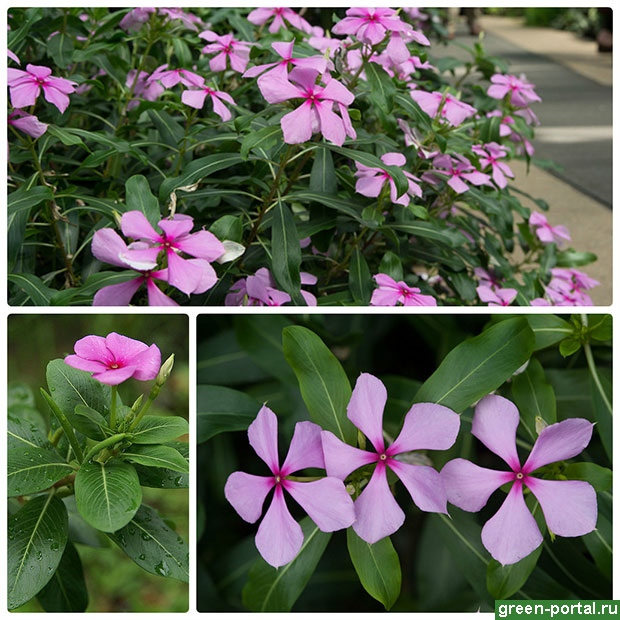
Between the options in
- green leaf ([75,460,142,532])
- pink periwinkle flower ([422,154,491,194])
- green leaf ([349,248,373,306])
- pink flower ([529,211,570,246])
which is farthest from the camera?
pink flower ([529,211,570,246])

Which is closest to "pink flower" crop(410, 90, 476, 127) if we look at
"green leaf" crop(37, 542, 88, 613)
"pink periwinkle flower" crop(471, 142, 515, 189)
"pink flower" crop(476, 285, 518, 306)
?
"pink periwinkle flower" crop(471, 142, 515, 189)

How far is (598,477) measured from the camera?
74cm

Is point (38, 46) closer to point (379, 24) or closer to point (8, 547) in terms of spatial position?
point (379, 24)

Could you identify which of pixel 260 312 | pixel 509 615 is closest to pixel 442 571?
pixel 509 615

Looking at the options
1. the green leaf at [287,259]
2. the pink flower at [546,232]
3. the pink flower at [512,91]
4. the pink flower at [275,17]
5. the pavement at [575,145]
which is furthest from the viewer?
the pavement at [575,145]

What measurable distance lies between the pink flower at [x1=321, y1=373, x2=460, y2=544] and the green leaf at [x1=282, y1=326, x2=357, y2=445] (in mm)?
31

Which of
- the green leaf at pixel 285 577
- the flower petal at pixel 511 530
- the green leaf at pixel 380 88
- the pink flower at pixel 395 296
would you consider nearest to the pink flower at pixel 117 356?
the green leaf at pixel 285 577

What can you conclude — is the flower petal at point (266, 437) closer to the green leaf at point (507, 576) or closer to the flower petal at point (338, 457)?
the flower petal at point (338, 457)

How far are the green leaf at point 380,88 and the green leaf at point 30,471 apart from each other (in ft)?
2.51

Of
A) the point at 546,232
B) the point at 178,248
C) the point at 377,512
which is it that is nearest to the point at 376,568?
the point at 377,512

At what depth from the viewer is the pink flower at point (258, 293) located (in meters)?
1.11

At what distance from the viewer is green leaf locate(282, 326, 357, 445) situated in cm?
72

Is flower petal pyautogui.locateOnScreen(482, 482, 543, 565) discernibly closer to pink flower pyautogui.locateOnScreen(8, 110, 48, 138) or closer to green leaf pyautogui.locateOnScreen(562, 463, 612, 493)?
green leaf pyautogui.locateOnScreen(562, 463, 612, 493)

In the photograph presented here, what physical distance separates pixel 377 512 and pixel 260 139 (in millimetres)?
567
